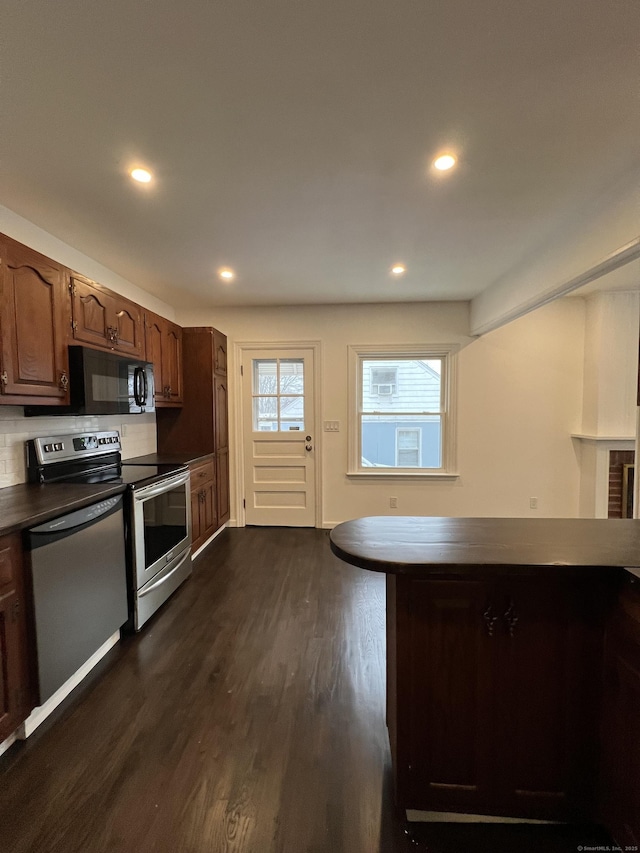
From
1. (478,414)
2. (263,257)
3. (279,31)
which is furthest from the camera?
(478,414)

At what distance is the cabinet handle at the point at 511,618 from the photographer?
113 centimetres

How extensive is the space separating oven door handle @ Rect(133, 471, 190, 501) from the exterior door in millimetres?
1289

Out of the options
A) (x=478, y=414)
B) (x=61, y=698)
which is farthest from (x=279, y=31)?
(x=478, y=414)

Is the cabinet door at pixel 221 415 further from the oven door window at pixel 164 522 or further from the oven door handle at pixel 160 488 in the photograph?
Result: the oven door window at pixel 164 522

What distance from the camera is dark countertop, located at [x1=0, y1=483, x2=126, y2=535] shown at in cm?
147

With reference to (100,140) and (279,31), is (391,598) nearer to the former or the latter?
(279,31)

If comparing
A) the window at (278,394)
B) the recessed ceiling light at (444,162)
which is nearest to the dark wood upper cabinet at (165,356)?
the window at (278,394)

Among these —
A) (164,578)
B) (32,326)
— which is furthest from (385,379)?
(32,326)

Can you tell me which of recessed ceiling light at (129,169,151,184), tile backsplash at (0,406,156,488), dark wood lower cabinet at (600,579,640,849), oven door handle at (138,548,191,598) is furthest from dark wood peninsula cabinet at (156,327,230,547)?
dark wood lower cabinet at (600,579,640,849)

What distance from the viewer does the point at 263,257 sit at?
2.70 m

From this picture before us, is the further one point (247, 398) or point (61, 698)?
point (247, 398)

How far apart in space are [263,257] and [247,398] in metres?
1.77

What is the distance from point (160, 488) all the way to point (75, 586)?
2.70ft

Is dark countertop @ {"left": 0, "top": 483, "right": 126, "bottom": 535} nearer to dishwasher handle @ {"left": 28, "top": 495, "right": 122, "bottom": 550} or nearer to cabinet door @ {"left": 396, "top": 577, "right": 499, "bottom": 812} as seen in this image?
dishwasher handle @ {"left": 28, "top": 495, "right": 122, "bottom": 550}
